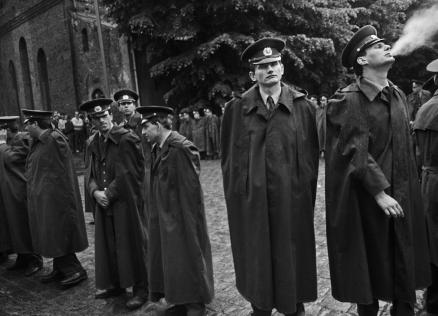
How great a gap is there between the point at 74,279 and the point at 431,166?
417 cm

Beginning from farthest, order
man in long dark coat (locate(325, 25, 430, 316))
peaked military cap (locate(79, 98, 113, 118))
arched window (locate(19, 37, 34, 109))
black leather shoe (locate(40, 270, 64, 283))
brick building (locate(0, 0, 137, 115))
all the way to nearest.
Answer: arched window (locate(19, 37, 34, 109)), brick building (locate(0, 0, 137, 115)), black leather shoe (locate(40, 270, 64, 283)), peaked military cap (locate(79, 98, 113, 118)), man in long dark coat (locate(325, 25, 430, 316))

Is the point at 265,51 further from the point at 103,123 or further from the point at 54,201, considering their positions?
the point at 54,201

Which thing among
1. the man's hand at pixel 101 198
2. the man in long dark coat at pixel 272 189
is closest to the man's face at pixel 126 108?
the man's hand at pixel 101 198

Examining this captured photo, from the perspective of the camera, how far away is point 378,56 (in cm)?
347

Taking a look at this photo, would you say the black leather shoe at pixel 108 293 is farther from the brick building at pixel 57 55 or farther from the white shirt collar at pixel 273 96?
the brick building at pixel 57 55

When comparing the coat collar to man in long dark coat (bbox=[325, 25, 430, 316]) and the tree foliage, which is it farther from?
the tree foliage

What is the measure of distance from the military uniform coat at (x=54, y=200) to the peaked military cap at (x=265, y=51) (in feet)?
9.92

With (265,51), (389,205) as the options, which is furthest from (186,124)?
Result: (389,205)

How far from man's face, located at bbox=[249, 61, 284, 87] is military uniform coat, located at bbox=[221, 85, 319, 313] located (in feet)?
0.34

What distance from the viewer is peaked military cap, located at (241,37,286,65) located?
3.69 meters

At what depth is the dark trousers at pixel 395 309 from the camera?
3402 mm

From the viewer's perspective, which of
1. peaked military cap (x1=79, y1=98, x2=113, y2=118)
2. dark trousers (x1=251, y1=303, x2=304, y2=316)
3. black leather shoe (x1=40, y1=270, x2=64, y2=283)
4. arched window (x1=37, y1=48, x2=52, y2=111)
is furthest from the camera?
arched window (x1=37, y1=48, x2=52, y2=111)

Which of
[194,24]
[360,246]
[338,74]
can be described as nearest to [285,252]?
[360,246]

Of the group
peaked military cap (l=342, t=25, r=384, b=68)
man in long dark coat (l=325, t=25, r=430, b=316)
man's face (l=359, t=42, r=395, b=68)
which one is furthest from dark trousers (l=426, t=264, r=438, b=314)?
peaked military cap (l=342, t=25, r=384, b=68)
